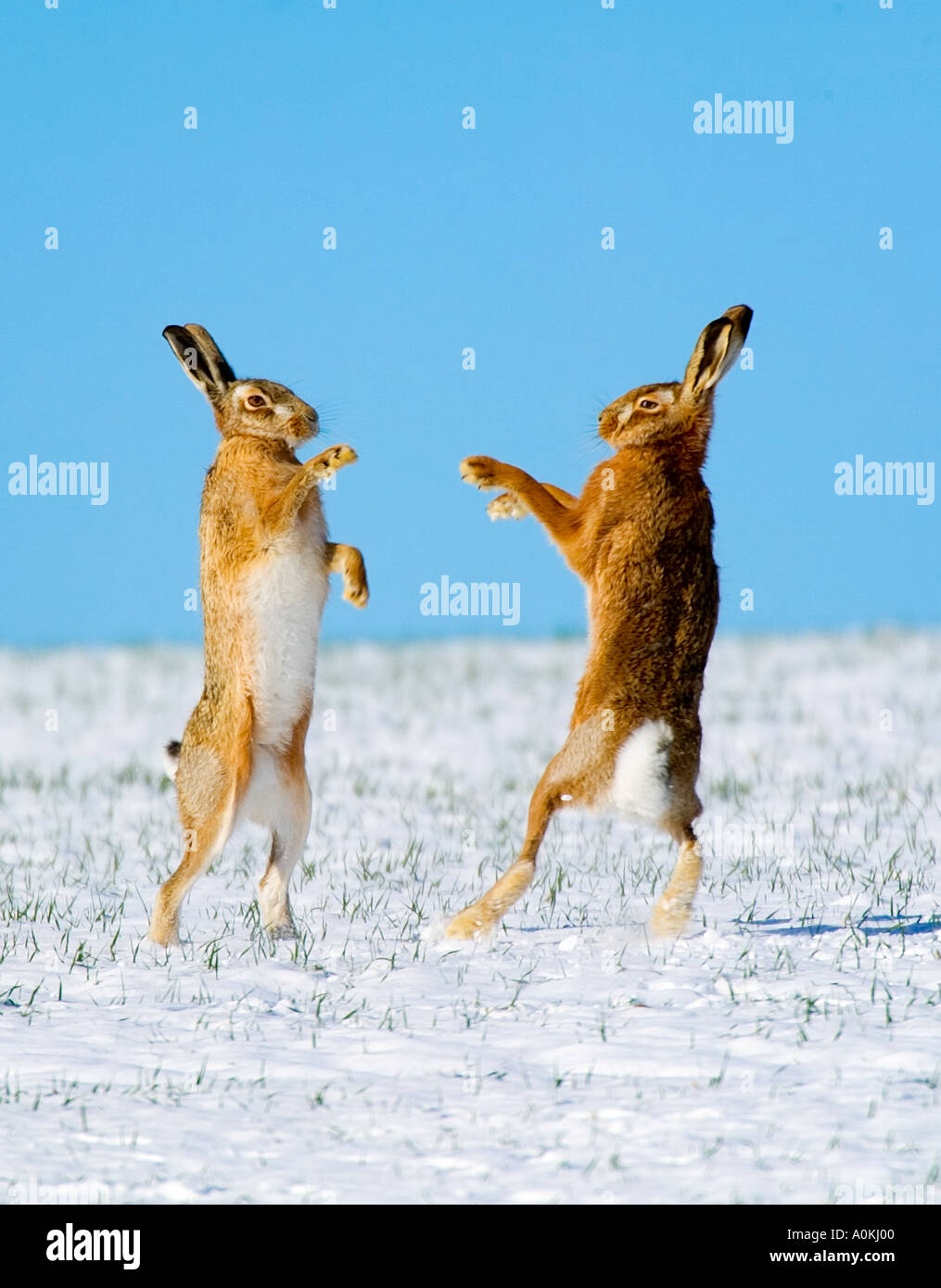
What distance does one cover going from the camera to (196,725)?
7.91 m

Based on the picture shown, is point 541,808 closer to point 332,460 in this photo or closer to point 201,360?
point 332,460

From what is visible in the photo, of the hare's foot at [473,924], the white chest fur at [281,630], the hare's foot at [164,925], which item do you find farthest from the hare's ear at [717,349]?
the hare's foot at [164,925]

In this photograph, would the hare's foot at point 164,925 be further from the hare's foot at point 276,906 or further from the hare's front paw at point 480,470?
the hare's front paw at point 480,470

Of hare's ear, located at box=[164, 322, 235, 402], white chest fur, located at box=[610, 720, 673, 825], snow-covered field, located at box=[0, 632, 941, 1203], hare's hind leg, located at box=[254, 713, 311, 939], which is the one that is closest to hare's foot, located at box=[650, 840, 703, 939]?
snow-covered field, located at box=[0, 632, 941, 1203]

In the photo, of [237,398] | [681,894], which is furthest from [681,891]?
[237,398]

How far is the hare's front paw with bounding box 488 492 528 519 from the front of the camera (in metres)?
8.30

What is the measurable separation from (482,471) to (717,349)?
1291 millimetres

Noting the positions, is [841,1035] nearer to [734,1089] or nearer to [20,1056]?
[734,1089]

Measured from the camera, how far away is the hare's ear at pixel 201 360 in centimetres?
833

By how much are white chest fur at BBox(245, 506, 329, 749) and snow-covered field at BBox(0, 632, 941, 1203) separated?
107 cm

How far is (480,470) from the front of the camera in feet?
26.2
